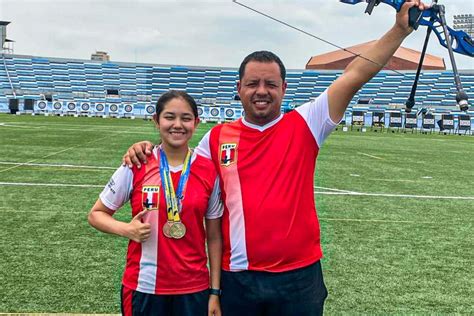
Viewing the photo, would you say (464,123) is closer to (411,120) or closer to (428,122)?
(428,122)

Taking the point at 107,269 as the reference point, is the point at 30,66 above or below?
above

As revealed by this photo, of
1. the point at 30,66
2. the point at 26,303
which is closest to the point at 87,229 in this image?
the point at 26,303

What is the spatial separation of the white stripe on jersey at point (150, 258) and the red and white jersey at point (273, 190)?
0.31 metres

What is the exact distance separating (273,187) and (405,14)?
873 mm

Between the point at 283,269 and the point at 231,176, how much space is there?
452 mm

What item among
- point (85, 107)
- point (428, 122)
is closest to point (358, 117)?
point (428, 122)

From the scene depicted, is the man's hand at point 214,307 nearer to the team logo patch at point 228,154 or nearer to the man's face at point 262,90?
the team logo patch at point 228,154

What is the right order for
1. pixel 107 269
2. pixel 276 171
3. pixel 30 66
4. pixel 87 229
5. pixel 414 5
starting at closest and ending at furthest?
pixel 414 5, pixel 276 171, pixel 107 269, pixel 87 229, pixel 30 66

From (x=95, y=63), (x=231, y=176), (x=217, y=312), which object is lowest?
(x=217, y=312)

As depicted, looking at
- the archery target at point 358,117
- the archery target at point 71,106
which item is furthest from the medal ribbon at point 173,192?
the archery target at point 71,106

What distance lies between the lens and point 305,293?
2.21 m

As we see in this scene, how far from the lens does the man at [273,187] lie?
2.16 m

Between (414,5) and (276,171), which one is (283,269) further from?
(414,5)

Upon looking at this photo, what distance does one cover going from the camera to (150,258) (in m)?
2.21
